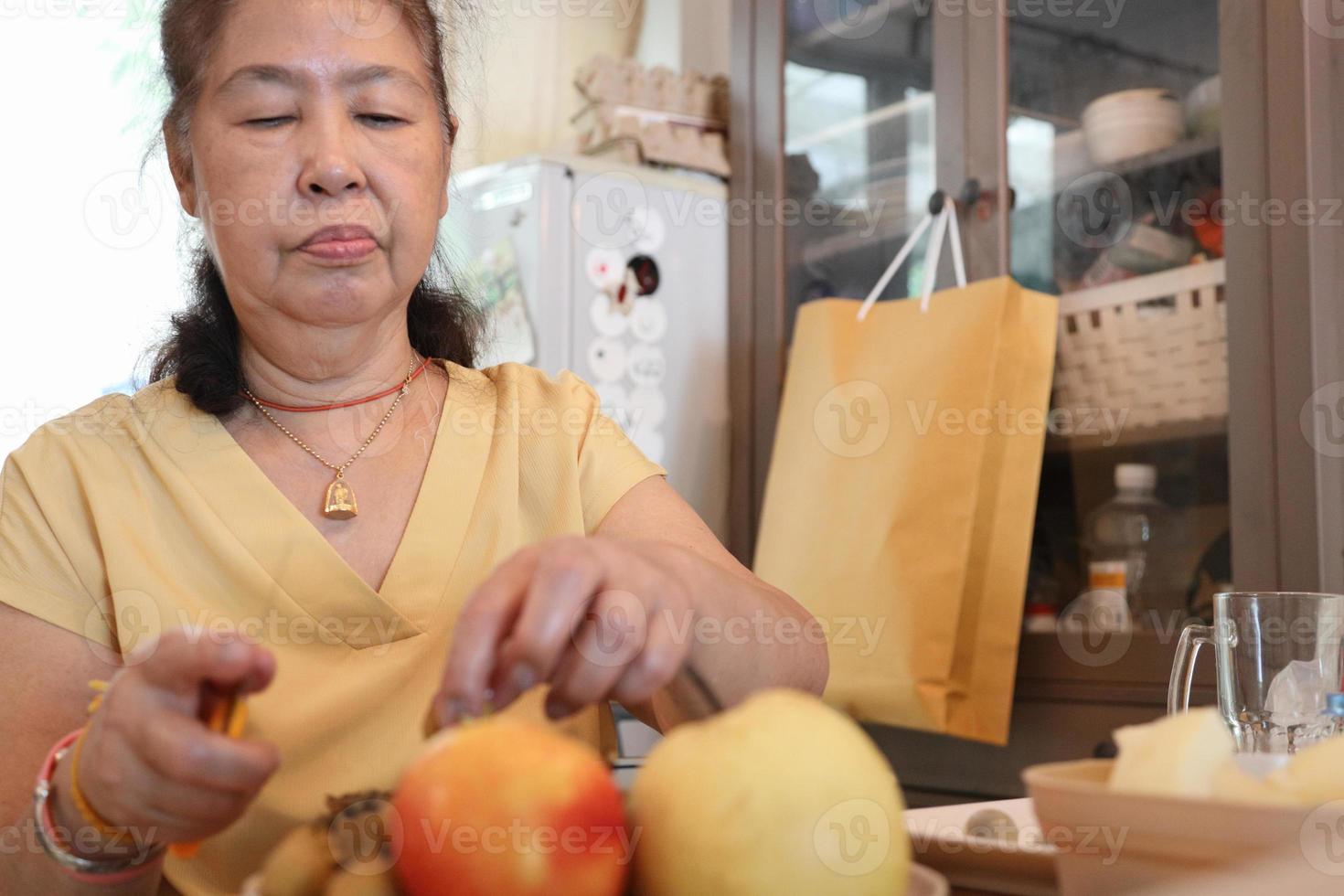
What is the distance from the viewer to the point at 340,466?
957mm

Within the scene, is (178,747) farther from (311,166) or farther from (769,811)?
(311,166)

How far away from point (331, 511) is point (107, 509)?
154 mm

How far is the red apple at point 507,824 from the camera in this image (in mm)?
327

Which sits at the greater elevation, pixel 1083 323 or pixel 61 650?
pixel 1083 323

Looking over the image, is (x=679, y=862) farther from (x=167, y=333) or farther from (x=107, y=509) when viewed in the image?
(x=167, y=333)

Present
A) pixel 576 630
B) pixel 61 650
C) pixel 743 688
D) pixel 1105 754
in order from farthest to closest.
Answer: pixel 1105 754 < pixel 61 650 < pixel 743 688 < pixel 576 630

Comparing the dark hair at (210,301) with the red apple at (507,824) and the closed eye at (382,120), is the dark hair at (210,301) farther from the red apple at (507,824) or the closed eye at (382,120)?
the red apple at (507,824)

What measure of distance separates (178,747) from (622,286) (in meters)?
1.90

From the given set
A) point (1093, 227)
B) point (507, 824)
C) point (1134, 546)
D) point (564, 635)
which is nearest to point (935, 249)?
point (1093, 227)

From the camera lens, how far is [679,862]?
1.09 feet

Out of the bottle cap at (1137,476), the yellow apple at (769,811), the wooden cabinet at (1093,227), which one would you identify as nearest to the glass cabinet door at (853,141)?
the wooden cabinet at (1093,227)

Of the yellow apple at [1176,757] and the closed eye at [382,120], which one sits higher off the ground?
the closed eye at [382,120]

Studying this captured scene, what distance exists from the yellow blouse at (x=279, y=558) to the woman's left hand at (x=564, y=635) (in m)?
0.38

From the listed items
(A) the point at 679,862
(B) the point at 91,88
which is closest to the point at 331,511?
(A) the point at 679,862
